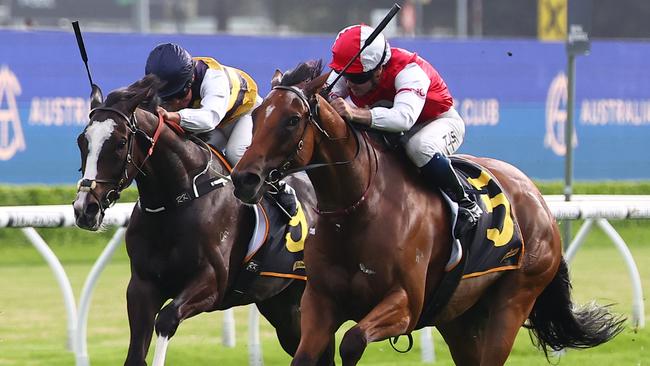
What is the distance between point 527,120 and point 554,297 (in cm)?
696

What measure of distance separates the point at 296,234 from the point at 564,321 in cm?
121

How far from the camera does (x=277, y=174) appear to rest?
4.23 meters

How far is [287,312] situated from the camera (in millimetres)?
5844

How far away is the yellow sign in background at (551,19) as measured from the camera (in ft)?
51.8

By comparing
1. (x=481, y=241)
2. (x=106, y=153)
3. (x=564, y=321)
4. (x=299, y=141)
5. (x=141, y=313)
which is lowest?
(x=564, y=321)

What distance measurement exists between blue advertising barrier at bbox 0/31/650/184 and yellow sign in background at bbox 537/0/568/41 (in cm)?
267

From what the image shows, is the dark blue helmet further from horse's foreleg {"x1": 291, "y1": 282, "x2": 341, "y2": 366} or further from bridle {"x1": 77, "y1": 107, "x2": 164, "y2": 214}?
horse's foreleg {"x1": 291, "y1": 282, "x2": 341, "y2": 366}

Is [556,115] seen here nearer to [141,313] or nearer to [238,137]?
[238,137]

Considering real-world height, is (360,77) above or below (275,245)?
above

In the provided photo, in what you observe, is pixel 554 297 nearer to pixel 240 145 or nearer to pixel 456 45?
pixel 240 145

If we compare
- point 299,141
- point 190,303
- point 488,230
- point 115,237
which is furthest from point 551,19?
point 299,141

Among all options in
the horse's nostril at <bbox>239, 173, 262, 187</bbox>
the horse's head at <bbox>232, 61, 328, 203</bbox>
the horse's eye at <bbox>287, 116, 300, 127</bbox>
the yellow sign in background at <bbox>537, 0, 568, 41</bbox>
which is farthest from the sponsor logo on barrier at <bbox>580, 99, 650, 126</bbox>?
the horse's nostril at <bbox>239, 173, 262, 187</bbox>

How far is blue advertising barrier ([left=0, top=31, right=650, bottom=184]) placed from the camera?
35.1 ft

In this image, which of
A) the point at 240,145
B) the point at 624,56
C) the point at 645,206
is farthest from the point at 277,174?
the point at 624,56
